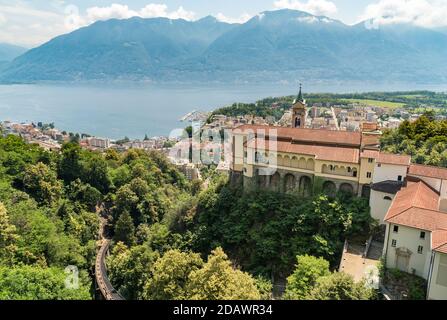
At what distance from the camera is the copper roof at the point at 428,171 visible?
17.5 meters

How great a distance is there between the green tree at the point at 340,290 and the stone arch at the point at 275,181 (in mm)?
10583

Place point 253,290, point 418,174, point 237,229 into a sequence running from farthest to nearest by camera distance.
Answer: point 237,229 → point 418,174 → point 253,290

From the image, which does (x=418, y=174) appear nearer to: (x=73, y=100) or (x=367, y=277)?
(x=367, y=277)

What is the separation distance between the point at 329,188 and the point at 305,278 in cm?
800

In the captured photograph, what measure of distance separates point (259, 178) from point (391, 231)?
10079 mm

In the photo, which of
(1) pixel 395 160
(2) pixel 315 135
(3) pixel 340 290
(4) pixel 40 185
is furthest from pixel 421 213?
(4) pixel 40 185

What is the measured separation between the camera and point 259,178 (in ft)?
76.3

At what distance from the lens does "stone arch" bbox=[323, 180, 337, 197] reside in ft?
67.4

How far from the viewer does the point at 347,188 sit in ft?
66.7

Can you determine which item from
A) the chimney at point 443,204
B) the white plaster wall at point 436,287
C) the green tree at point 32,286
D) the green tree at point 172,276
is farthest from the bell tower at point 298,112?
the green tree at point 32,286

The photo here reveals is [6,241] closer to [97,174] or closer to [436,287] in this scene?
[97,174]

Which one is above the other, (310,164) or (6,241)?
(310,164)

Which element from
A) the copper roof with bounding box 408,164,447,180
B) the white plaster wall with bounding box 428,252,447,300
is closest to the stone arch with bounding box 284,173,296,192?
the copper roof with bounding box 408,164,447,180
